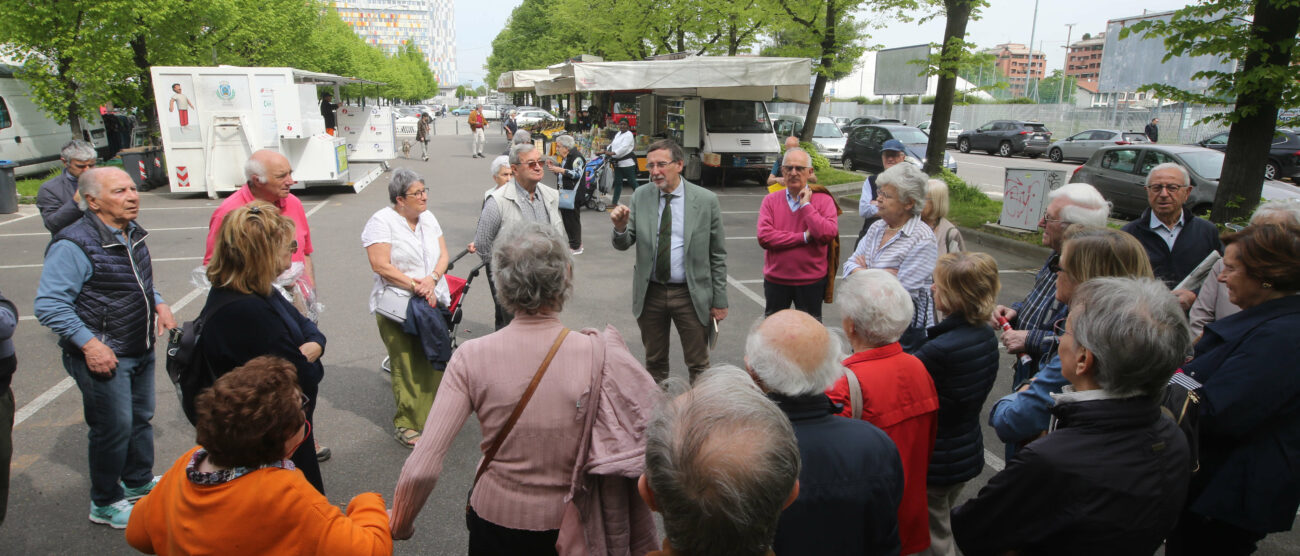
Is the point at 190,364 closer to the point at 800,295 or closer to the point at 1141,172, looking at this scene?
the point at 800,295

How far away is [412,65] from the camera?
8812 centimetres

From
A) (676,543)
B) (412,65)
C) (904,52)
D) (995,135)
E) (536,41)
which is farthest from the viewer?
(412,65)

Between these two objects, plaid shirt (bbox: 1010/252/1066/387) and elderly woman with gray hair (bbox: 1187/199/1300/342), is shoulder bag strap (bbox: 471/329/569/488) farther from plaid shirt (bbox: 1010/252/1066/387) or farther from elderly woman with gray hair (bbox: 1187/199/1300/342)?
elderly woman with gray hair (bbox: 1187/199/1300/342)

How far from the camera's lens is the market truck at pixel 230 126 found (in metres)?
13.1

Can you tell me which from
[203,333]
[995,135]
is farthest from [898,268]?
[995,135]

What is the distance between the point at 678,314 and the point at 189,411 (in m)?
2.58

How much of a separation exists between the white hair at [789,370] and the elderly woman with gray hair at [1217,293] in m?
2.28

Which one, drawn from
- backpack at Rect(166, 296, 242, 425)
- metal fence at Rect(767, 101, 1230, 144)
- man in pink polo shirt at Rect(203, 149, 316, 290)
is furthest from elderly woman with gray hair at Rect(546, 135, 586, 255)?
metal fence at Rect(767, 101, 1230, 144)

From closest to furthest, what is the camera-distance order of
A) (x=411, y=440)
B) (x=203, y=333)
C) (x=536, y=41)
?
(x=203, y=333)
(x=411, y=440)
(x=536, y=41)

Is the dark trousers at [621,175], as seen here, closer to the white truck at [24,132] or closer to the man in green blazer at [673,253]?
the man in green blazer at [673,253]

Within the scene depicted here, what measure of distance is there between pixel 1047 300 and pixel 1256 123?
6376 mm

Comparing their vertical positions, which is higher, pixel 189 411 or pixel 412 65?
pixel 412 65

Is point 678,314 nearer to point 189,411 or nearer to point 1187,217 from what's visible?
point 189,411

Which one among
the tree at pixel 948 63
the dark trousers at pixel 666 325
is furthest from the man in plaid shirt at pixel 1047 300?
the tree at pixel 948 63
